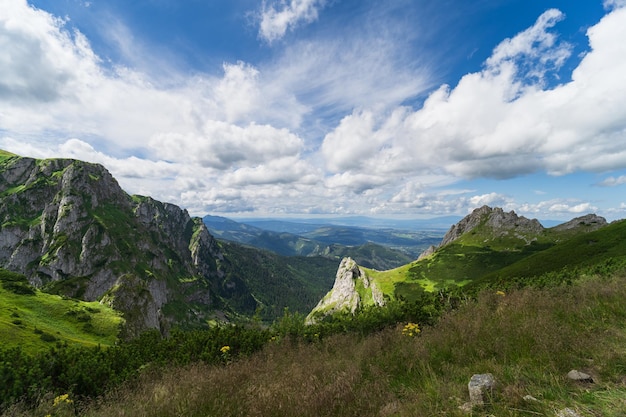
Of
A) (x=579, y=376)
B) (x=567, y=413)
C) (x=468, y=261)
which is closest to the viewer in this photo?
(x=567, y=413)

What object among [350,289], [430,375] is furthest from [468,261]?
[430,375]

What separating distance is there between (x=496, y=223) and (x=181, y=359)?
185342 millimetres

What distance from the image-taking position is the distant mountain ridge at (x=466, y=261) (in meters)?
121

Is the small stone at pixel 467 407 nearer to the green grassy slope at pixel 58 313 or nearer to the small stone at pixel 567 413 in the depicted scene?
the small stone at pixel 567 413

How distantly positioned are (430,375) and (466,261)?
14837cm

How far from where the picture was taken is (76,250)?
18338 cm

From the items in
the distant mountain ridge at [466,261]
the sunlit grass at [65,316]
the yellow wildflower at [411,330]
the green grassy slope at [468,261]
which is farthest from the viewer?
the distant mountain ridge at [466,261]

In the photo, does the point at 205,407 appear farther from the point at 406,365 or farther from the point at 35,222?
the point at 35,222

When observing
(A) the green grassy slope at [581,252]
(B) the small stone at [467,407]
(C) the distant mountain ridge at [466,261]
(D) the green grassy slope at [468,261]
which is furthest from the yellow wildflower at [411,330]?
(C) the distant mountain ridge at [466,261]

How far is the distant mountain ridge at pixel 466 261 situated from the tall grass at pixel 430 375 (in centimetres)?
10770

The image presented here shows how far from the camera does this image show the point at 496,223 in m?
160

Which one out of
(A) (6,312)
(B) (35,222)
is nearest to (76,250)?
(B) (35,222)

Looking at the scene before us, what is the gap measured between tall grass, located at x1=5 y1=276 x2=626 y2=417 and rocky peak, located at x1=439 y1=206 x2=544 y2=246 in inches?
6687

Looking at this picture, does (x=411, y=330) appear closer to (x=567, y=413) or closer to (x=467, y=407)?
(x=467, y=407)
